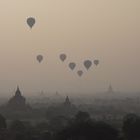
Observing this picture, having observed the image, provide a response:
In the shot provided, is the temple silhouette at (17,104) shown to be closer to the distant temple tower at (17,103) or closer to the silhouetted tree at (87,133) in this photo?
the distant temple tower at (17,103)

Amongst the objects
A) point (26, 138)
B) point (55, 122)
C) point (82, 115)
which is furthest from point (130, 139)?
point (55, 122)

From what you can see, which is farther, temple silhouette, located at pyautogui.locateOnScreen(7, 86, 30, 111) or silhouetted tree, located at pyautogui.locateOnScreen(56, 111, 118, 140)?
temple silhouette, located at pyautogui.locateOnScreen(7, 86, 30, 111)

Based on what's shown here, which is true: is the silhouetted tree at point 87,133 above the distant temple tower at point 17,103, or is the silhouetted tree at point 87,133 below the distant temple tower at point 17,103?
below

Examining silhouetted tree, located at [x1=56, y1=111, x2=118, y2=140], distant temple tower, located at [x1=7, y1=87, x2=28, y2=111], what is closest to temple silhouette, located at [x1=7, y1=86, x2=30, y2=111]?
distant temple tower, located at [x1=7, y1=87, x2=28, y2=111]

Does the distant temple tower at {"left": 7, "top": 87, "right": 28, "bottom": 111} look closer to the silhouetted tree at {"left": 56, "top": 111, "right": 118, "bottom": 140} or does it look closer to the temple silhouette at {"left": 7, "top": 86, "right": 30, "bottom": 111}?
the temple silhouette at {"left": 7, "top": 86, "right": 30, "bottom": 111}

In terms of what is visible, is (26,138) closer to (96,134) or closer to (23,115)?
(96,134)

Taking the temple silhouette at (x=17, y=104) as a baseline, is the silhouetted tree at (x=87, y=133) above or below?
below

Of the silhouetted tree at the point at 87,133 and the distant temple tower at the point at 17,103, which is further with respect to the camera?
the distant temple tower at the point at 17,103

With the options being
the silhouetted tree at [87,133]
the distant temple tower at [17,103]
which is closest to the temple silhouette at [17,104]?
the distant temple tower at [17,103]

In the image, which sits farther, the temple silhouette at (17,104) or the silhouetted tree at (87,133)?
the temple silhouette at (17,104)

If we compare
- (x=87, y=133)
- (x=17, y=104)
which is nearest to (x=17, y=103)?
(x=17, y=104)

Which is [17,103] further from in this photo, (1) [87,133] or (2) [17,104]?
→ (1) [87,133]
